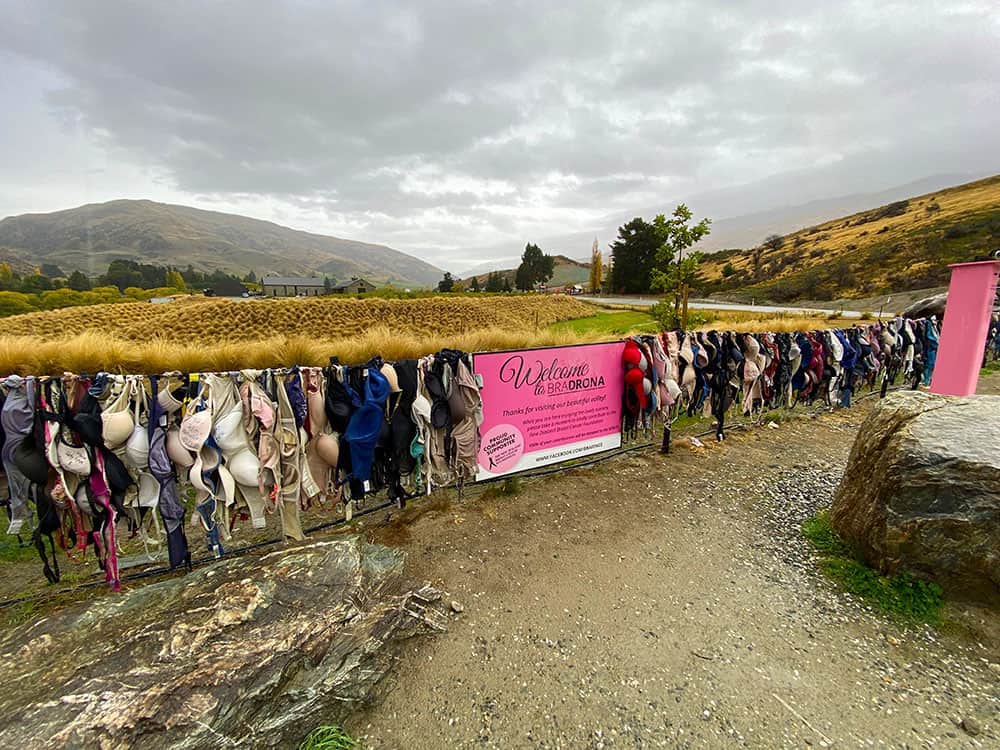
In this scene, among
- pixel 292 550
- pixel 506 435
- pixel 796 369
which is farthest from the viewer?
pixel 796 369

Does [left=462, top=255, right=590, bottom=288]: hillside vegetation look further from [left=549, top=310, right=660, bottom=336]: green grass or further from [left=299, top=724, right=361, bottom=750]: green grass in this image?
[left=299, top=724, right=361, bottom=750]: green grass

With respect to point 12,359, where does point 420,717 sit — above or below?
below

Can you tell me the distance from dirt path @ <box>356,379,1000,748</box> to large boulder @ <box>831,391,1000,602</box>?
36cm

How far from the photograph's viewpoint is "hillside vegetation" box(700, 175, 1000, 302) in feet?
125

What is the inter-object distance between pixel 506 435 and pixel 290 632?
2.63m

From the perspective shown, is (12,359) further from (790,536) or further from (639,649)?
(790,536)

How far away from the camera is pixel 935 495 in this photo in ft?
9.75

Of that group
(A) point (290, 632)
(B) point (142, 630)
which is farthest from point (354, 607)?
(B) point (142, 630)

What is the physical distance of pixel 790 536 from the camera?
3.95 meters

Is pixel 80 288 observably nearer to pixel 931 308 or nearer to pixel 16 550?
pixel 16 550

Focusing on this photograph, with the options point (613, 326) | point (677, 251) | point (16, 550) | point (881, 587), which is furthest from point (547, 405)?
point (613, 326)

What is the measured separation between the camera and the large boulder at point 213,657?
5.96 ft

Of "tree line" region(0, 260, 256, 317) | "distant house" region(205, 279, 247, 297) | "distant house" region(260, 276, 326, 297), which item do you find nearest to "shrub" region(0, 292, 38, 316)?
"tree line" region(0, 260, 256, 317)

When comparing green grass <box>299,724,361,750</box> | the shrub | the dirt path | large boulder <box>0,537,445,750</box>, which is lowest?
the dirt path
